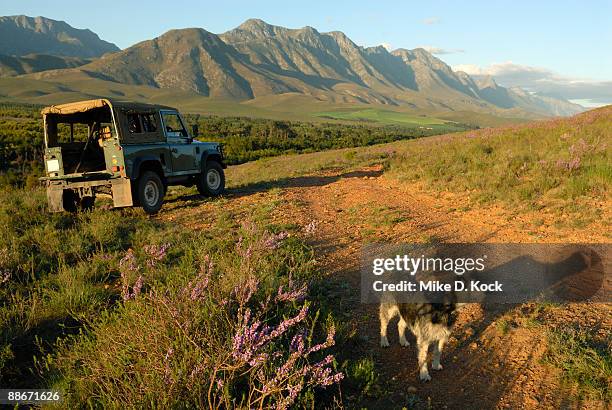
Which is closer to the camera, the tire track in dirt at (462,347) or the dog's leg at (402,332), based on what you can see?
the tire track in dirt at (462,347)

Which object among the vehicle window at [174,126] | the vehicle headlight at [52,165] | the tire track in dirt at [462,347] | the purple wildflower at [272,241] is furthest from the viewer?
the vehicle window at [174,126]

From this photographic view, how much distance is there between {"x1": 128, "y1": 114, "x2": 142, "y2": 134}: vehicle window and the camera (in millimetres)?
9991

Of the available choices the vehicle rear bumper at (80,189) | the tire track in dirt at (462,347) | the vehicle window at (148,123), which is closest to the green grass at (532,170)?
the tire track in dirt at (462,347)

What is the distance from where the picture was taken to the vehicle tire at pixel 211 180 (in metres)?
11.9

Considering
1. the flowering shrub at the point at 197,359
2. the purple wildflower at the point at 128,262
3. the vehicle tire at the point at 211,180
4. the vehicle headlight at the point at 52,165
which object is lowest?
the flowering shrub at the point at 197,359

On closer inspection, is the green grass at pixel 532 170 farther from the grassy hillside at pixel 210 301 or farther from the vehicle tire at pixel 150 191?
the vehicle tire at pixel 150 191

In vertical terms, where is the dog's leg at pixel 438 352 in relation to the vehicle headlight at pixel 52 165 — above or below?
below

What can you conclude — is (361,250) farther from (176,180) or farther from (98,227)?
(176,180)

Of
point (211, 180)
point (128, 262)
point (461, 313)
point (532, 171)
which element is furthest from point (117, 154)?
point (532, 171)

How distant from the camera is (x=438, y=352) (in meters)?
3.85

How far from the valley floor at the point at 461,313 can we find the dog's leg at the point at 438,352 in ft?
0.27

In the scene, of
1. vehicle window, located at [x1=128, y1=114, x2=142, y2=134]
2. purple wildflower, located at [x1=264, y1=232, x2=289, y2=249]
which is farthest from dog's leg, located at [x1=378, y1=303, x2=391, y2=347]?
vehicle window, located at [x1=128, y1=114, x2=142, y2=134]

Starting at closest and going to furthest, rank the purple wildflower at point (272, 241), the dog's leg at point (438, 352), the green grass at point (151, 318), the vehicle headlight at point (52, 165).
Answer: the green grass at point (151, 318), the dog's leg at point (438, 352), the purple wildflower at point (272, 241), the vehicle headlight at point (52, 165)

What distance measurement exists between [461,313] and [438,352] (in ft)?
3.80
